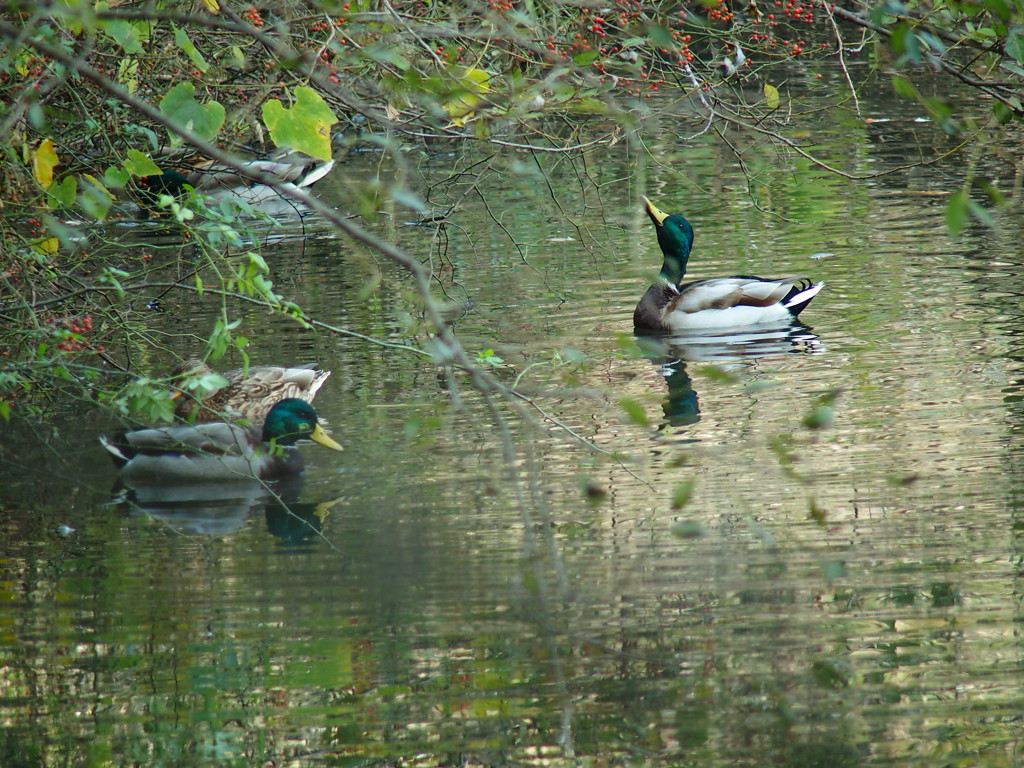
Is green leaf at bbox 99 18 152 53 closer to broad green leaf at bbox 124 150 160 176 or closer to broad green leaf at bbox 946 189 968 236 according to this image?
broad green leaf at bbox 124 150 160 176

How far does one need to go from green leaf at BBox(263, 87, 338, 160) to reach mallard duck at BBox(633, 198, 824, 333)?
614cm

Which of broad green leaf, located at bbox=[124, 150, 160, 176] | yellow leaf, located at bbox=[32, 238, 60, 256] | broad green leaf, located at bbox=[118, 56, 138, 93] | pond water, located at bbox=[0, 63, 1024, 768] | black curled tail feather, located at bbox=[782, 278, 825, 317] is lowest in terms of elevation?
pond water, located at bbox=[0, 63, 1024, 768]

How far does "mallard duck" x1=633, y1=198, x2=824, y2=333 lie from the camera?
1032 centimetres

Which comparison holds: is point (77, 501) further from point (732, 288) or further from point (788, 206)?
point (788, 206)

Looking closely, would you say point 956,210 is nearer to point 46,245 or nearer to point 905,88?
point 905,88

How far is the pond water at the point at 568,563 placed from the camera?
4652 millimetres

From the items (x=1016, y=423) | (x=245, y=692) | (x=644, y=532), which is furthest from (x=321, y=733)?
(x=1016, y=423)

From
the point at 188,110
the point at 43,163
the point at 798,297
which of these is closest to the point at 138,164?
the point at 43,163

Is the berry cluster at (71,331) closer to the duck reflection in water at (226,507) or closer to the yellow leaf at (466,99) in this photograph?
the duck reflection in water at (226,507)

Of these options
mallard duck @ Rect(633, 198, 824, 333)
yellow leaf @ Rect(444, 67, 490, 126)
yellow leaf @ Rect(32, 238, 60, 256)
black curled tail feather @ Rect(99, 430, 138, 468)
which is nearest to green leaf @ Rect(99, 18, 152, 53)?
yellow leaf @ Rect(444, 67, 490, 126)

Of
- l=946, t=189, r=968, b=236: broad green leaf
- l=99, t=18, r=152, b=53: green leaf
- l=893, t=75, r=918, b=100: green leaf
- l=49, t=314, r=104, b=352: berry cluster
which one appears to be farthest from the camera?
l=49, t=314, r=104, b=352: berry cluster

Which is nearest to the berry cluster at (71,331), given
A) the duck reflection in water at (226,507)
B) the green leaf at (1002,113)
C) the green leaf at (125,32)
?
the duck reflection in water at (226,507)

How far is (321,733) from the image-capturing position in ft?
15.6

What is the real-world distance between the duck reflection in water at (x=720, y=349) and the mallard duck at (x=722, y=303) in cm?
10
